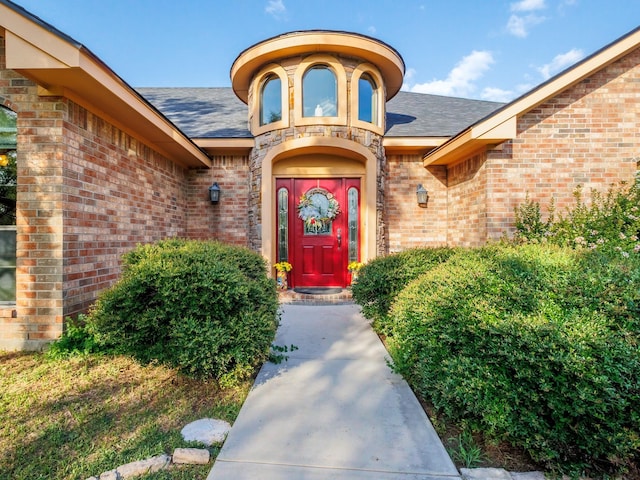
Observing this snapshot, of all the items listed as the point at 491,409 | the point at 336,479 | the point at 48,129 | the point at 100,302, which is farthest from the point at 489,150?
the point at 48,129

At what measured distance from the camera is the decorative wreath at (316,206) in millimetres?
6730

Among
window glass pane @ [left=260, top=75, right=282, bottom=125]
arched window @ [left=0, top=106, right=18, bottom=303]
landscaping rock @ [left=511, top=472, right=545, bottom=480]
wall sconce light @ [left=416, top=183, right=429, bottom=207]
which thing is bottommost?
landscaping rock @ [left=511, top=472, right=545, bottom=480]

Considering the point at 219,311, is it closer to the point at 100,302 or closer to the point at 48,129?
the point at 100,302

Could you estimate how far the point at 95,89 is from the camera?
360 centimetres

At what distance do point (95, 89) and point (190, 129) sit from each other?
3.64 metres

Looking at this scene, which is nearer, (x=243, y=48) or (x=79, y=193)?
(x=79, y=193)

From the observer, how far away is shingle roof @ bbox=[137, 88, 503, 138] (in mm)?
6977

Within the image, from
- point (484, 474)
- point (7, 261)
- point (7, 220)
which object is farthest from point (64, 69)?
point (484, 474)

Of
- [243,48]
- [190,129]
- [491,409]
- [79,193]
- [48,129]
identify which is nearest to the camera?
[491,409]

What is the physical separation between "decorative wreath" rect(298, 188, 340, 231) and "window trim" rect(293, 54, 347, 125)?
1.35 m

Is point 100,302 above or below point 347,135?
below

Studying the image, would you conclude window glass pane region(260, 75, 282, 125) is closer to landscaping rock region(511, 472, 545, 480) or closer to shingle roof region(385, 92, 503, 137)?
shingle roof region(385, 92, 503, 137)

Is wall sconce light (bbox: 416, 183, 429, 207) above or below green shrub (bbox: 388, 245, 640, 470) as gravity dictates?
above

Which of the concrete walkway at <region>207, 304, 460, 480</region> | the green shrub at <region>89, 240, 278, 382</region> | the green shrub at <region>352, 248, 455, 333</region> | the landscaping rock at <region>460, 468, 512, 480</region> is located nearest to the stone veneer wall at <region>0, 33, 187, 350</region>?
the green shrub at <region>89, 240, 278, 382</region>
